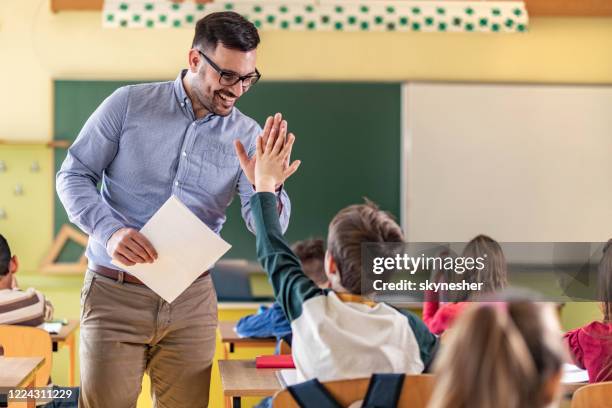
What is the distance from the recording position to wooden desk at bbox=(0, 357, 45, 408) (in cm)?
246

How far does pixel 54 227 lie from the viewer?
229 inches

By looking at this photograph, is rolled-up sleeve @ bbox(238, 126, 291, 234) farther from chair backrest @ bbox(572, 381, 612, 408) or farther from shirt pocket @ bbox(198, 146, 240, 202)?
chair backrest @ bbox(572, 381, 612, 408)

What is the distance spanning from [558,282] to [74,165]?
4590 millimetres

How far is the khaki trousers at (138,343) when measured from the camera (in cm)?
232

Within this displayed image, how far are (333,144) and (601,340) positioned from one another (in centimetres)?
330

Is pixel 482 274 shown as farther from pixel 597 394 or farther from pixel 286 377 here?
pixel 597 394

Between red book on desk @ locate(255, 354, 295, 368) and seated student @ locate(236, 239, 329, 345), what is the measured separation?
0.57 metres

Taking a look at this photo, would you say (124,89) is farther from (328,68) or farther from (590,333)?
(328,68)

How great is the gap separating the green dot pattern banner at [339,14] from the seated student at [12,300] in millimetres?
2455

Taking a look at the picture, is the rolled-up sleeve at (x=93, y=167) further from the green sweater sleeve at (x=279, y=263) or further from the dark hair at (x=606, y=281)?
the dark hair at (x=606, y=281)

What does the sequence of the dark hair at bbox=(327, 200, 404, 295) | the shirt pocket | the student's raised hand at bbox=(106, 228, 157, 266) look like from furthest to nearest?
the shirt pocket → the student's raised hand at bbox=(106, 228, 157, 266) → the dark hair at bbox=(327, 200, 404, 295)

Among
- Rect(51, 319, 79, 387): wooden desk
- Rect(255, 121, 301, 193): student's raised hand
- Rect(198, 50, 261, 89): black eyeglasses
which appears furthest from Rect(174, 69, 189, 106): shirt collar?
Rect(51, 319, 79, 387): wooden desk

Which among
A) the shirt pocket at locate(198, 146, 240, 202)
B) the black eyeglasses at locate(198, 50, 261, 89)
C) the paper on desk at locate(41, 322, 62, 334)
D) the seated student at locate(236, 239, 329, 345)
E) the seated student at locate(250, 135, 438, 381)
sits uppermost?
the black eyeglasses at locate(198, 50, 261, 89)

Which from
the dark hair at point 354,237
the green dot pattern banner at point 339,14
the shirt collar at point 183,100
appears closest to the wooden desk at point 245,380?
the dark hair at point 354,237
